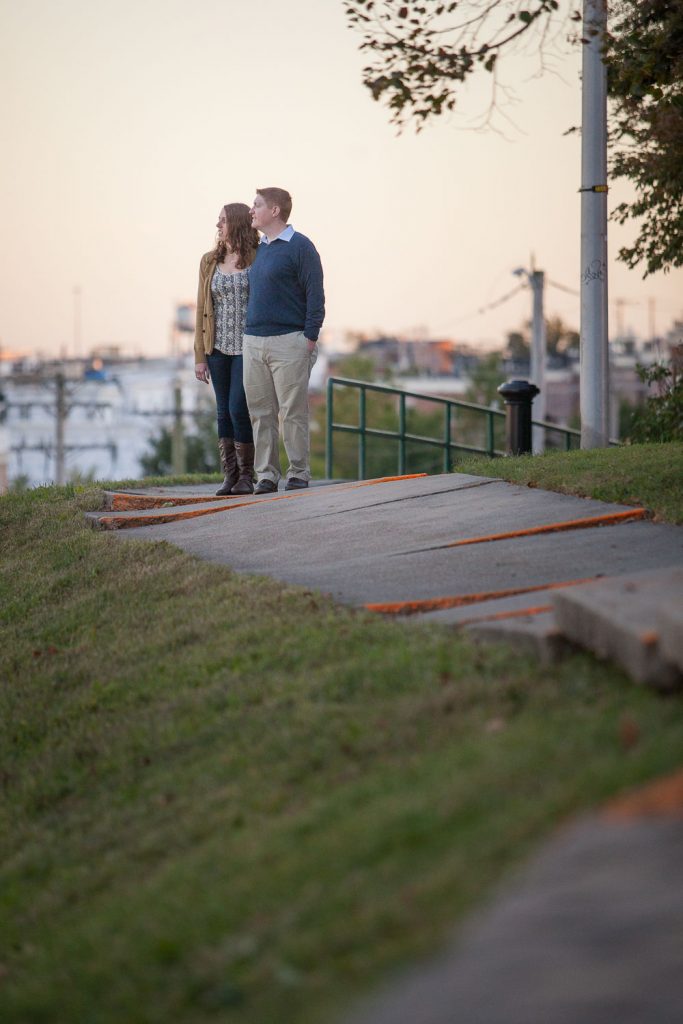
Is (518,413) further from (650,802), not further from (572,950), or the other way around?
(572,950)

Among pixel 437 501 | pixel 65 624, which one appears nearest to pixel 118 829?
pixel 65 624

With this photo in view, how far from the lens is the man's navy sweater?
354 inches

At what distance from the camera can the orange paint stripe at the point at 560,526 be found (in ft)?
22.5

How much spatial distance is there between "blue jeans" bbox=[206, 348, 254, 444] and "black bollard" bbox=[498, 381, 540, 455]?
2981 mm

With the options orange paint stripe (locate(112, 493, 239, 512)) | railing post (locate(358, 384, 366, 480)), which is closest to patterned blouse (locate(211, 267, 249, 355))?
orange paint stripe (locate(112, 493, 239, 512))

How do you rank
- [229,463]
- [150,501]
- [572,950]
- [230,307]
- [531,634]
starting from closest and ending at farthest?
[572,950] → [531,634] → [230,307] → [150,501] → [229,463]

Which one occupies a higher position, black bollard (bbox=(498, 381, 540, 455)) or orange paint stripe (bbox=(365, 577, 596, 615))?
black bollard (bbox=(498, 381, 540, 455))

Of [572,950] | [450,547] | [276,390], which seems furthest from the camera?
[276,390]

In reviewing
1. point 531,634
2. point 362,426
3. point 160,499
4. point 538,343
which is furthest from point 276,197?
point 538,343

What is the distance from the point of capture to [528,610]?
5.02 metres

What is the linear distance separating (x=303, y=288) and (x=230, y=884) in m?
6.46

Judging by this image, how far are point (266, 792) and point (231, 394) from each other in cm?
600

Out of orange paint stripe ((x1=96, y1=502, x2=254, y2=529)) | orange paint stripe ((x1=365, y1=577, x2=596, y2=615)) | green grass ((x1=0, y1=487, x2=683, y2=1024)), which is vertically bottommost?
green grass ((x1=0, y1=487, x2=683, y2=1024))

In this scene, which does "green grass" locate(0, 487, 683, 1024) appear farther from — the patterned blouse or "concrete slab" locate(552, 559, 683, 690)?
the patterned blouse
